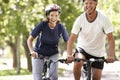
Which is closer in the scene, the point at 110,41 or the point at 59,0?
the point at 110,41

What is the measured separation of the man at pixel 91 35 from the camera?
609cm

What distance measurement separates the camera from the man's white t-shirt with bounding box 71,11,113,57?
6135 mm

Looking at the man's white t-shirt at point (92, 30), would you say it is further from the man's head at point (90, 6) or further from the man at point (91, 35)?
the man's head at point (90, 6)

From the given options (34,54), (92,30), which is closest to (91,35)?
(92,30)

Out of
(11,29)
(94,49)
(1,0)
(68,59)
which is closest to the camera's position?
(68,59)

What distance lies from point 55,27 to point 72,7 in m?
19.5

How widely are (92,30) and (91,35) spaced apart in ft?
0.30

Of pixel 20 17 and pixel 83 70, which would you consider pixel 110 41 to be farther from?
pixel 20 17

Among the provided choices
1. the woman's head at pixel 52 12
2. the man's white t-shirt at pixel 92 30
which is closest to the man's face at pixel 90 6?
the man's white t-shirt at pixel 92 30

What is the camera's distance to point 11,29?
25547 mm

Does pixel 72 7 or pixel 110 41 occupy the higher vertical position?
pixel 72 7

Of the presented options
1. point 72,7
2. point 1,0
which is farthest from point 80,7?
point 1,0

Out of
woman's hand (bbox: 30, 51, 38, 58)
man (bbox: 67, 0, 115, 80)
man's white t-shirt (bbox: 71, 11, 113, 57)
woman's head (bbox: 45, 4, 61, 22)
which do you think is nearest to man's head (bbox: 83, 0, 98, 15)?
man (bbox: 67, 0, 115, 80)

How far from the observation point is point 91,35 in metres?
6.22
